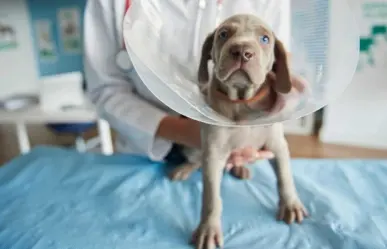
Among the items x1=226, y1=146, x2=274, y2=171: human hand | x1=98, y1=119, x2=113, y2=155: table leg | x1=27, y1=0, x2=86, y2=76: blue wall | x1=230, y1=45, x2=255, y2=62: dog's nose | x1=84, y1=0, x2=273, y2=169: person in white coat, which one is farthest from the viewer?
x1=27, y1=0, x2=86, y2=76: blue wall

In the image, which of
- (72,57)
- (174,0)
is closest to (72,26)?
(72,57)

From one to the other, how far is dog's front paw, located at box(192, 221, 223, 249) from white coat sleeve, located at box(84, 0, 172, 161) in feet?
0.77

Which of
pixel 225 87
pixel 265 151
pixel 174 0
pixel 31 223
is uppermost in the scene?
pixel 174 0

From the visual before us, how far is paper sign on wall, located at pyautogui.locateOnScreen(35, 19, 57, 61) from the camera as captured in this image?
1841 millimetres

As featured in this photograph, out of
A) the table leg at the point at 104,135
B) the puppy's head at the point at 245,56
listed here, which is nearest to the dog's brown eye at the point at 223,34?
the puppy's head at the point at 245,56

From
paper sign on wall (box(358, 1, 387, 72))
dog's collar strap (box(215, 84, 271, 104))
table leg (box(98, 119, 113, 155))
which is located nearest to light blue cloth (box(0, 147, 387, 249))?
dog's collar strap (box(215, 84, 271, 104))

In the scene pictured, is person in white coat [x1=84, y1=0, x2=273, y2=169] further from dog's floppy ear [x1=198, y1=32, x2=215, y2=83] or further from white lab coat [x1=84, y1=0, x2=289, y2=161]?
dog's floppy ear [x1=198, y1=32, x2=215, y2=83]

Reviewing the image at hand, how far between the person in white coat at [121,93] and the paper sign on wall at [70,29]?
106 cm

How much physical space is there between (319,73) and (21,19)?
5.16 ft

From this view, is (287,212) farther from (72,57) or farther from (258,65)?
(72,57)

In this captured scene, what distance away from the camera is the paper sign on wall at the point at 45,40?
72.5 inches

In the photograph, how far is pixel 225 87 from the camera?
585mm

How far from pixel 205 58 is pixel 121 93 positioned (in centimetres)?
30

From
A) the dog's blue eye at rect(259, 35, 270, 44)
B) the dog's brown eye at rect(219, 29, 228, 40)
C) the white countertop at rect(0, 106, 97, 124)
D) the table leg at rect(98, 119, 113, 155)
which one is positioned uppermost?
the dog's brown eye at rect(219, 29, 228, 40)
